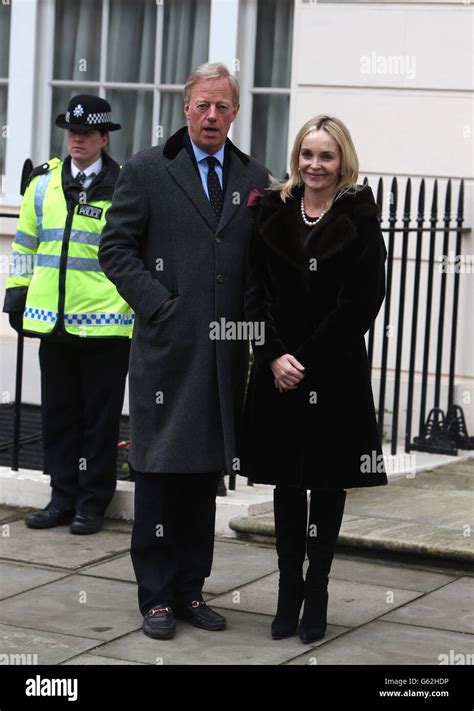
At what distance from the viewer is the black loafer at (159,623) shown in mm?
5340

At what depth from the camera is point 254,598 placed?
5.94 meters

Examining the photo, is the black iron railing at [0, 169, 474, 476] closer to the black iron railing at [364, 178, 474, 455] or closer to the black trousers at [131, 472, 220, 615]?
the black iron railing at [364, 178, 474, 455]

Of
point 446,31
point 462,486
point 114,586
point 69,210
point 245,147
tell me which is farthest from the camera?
point 245,147

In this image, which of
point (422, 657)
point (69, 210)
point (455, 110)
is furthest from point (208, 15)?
point (422, 657)

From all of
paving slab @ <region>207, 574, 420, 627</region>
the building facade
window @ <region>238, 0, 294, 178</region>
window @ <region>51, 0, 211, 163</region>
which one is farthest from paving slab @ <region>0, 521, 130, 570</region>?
window @ <region>51, 0, 211, 163</region>

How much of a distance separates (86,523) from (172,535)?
1545 mm

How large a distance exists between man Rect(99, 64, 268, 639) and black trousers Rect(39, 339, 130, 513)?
150 centimetres

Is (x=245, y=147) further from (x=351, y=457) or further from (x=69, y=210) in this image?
(x=351, y=457)

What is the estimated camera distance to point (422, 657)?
516cm

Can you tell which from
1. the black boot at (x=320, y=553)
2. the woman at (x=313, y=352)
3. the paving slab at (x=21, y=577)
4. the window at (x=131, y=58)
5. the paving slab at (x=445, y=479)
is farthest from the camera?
the window at (x=131, y=58)

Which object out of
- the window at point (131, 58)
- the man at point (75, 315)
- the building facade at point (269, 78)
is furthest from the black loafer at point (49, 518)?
the window at point (131, 58)

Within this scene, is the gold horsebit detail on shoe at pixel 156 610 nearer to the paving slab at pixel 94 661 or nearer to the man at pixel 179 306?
the man at pixel 179 306

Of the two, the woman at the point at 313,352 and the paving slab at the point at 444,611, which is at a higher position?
the woman at the point at 313,352

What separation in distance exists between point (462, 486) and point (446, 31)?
8.97ft
